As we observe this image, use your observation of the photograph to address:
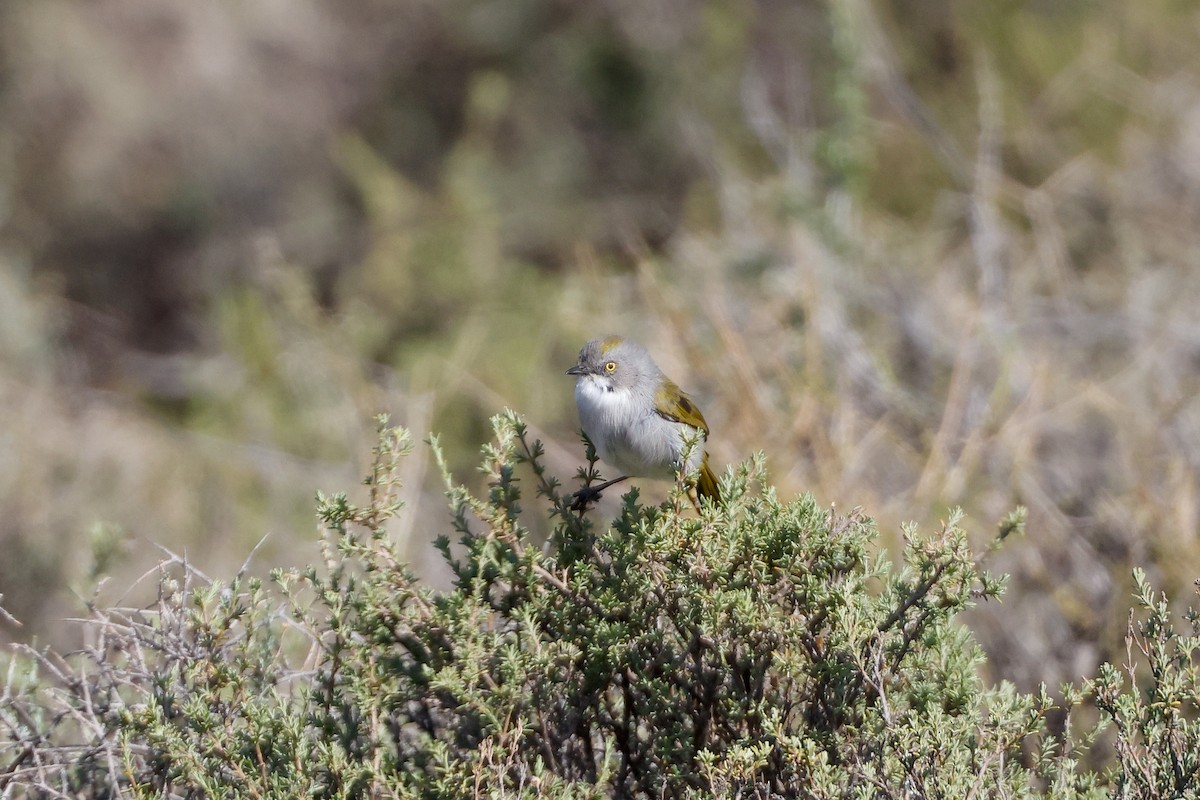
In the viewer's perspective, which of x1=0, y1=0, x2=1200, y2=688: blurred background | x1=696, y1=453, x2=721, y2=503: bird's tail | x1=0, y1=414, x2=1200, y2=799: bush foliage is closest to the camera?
x1=0, y1=414, x2=1200, y2=799: bush foliage

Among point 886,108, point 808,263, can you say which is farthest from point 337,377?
point 886,108

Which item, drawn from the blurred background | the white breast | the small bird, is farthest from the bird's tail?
the blurred background

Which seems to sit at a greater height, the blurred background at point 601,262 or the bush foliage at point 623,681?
the blurred background at point 601,262

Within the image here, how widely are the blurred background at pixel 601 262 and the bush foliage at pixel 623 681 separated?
3.04 feet

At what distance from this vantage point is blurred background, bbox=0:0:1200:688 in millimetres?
5434

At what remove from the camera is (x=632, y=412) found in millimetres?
3904

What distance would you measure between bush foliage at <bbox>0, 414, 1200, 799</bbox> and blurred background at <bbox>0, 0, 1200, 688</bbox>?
3.04ft

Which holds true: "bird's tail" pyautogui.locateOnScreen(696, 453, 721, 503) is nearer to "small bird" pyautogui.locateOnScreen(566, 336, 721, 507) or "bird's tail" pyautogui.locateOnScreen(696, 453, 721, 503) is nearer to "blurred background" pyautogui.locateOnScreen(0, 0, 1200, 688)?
"small bird" pyautogui.locateOnScreen(566, 336, 721, 507)

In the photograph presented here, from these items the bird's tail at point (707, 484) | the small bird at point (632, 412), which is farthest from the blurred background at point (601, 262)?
the bird's tail at point (707, 484)

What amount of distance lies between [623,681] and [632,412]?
1249 mm

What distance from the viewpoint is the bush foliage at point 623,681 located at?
252cm

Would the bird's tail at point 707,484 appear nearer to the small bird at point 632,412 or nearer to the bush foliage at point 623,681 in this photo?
the small bird at point 632,412

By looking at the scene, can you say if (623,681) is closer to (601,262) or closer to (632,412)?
(632,412)

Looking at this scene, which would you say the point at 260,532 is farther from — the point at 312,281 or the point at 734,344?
the point at 312,281
